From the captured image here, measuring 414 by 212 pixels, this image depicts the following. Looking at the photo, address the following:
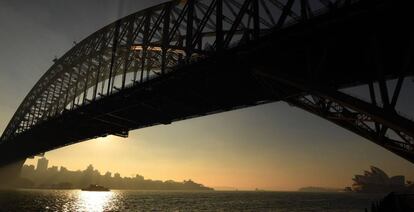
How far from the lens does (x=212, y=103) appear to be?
37.8 meters

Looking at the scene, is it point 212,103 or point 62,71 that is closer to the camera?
point 212,103

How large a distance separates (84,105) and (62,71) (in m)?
30.5

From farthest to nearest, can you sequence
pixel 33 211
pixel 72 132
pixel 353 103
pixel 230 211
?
pixel 230 211
pixel 72 132
pixel 33 211
pixel 353 103

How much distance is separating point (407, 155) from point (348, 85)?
6147 millimetres


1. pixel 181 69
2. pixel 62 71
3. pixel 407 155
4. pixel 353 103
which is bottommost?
pixel 407 155

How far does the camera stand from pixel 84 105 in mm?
49750

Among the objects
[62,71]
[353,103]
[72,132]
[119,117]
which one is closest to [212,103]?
[119,117]

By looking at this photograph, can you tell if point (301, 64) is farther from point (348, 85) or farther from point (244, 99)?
point (244, 99)

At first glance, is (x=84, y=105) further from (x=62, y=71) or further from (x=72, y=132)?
(x=62, y=71)

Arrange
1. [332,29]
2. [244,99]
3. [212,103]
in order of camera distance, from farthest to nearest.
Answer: [212,103] < [244,99] < [332,29]

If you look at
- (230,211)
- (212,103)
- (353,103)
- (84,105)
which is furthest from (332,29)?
(230,211)

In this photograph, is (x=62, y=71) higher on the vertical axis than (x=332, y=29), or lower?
higher

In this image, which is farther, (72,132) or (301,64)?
(72,132)

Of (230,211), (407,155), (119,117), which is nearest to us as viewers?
(407,155)
